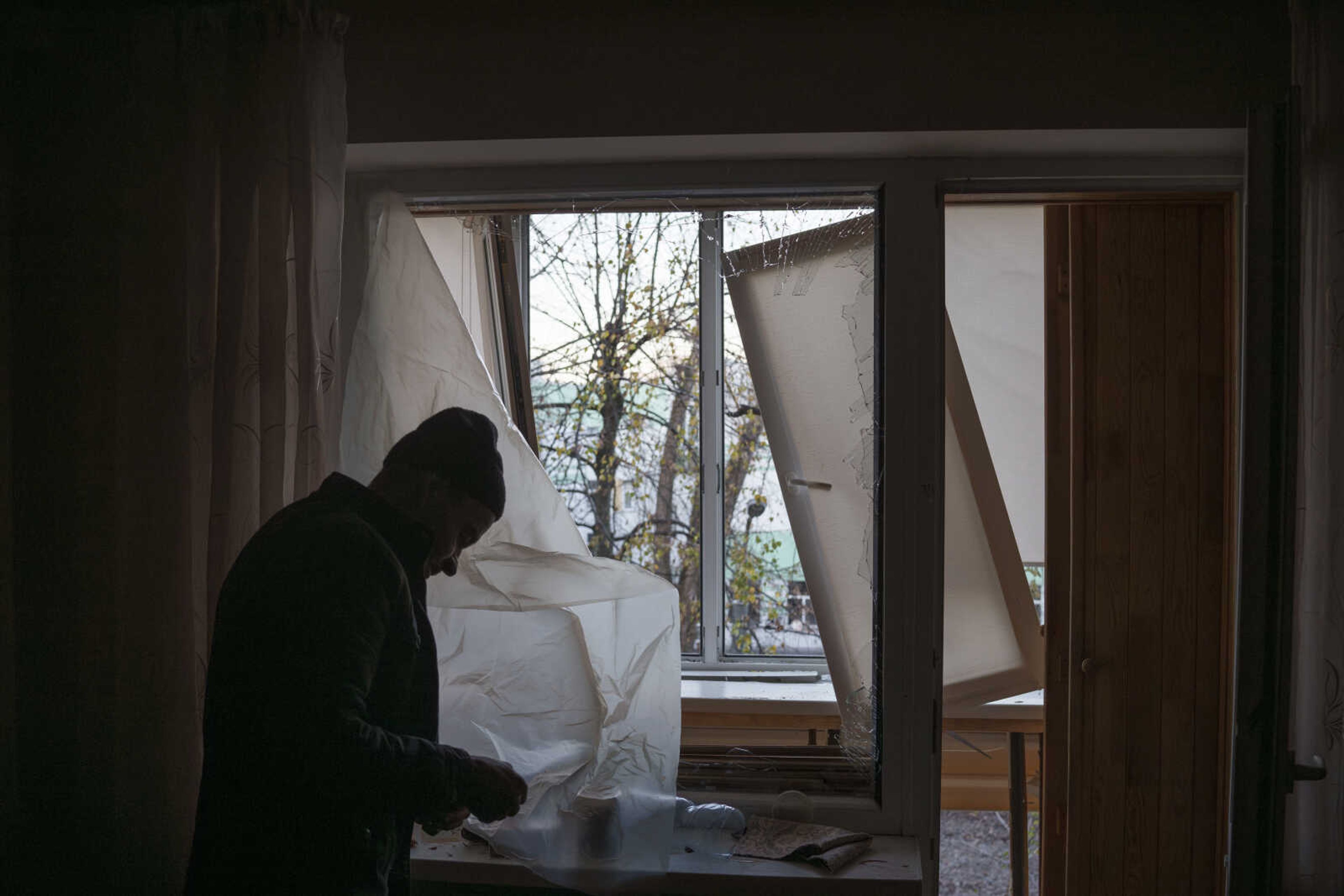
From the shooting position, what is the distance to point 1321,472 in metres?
1.32

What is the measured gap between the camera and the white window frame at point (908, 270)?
158cm

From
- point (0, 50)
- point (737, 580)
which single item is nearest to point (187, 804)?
point (737, 580)

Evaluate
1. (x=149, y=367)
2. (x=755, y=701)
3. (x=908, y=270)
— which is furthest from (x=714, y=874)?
(x=149, y=367)

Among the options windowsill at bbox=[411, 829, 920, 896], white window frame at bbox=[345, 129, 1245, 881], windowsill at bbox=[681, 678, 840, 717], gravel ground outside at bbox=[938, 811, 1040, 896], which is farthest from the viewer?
gravel ground outside at bbox=[938, 811, 1040, 896]

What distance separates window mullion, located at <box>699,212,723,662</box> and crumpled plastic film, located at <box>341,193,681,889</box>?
0.93 ft

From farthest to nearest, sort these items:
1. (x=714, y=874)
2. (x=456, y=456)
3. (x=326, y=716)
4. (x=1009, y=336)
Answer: (x=1009, y=336), (x=714, y=874), (x=456, y=456), (x=326, y=716)

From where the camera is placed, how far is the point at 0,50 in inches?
58.9

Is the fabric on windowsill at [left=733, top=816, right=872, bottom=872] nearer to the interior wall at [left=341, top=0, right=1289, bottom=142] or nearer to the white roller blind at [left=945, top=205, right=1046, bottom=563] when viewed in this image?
the white roller blind at [left=945, top=205, right=1046, bottom=563]

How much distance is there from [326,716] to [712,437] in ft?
3.29

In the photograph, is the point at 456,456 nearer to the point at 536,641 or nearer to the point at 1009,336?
the point at 536,641

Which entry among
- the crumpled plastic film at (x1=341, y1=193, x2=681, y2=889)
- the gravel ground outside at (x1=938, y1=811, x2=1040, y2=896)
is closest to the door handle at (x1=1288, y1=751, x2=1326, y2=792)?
the crumpled plastic film at (x1=341, y1=193, x2=681, y2=889)

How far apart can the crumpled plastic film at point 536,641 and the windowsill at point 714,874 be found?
0.11 ft

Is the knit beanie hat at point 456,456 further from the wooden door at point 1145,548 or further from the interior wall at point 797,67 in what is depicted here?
the wooden door at point 1145,548

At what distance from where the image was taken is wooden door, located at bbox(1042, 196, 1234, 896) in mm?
1805
